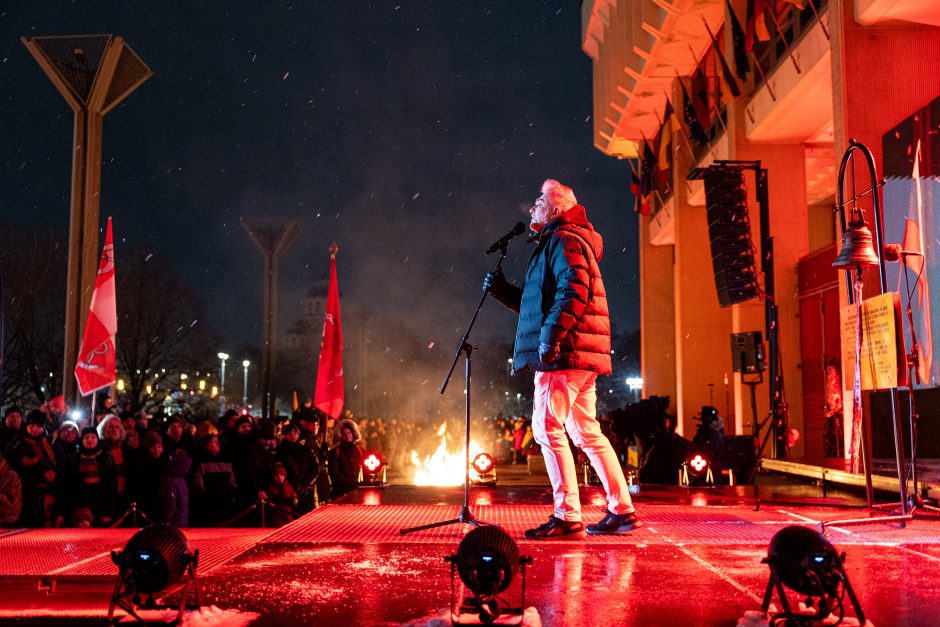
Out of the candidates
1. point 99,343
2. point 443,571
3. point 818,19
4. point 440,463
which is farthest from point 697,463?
point 440,463

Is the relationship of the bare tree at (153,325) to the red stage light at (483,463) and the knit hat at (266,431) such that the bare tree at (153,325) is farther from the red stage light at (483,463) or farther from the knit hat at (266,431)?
the red stage light at (483,463)

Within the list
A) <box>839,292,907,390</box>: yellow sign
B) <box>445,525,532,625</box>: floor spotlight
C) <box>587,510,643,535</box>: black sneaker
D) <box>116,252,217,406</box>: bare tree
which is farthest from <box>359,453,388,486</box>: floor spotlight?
<box>116,252,217,406</box>: bare tree

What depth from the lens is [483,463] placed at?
948 cm

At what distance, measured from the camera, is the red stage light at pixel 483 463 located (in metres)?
9.44

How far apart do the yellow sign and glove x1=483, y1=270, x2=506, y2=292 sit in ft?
9.24

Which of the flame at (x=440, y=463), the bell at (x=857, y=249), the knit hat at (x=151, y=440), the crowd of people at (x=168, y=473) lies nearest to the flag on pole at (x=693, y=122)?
the flame at (x=440, y=463)

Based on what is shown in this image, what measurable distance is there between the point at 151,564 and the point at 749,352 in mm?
14683

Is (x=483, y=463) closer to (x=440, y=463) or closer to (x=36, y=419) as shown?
(x=36, y=419)

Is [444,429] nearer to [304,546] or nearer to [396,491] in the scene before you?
[396,491]

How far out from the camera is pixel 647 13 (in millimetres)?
24516

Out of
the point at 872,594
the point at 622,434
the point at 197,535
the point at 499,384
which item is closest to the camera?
the point at 872,594

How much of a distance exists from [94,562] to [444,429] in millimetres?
22258

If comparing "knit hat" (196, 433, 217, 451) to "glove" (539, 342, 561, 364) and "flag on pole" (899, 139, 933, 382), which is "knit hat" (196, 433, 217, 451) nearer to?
"glove" (539, 342, 561, 364)

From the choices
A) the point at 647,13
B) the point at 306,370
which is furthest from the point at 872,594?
the point at 306,370
